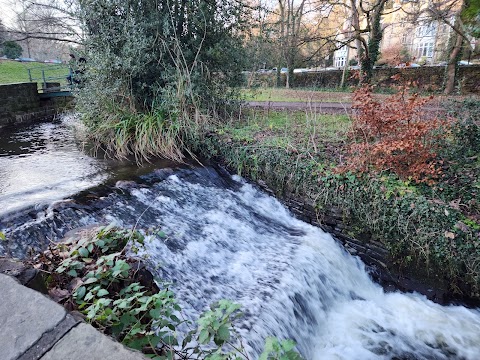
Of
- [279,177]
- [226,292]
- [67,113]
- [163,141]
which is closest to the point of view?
[226,292]

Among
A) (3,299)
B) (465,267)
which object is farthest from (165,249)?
(465,267)

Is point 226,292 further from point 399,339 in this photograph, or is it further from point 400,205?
point 400,205

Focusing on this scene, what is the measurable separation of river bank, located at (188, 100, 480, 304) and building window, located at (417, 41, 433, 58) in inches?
976

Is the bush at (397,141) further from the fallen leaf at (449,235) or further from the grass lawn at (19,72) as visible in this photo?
the grass lawn at (19,72)

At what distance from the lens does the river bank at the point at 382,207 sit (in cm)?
398

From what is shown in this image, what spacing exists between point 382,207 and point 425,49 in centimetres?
2801

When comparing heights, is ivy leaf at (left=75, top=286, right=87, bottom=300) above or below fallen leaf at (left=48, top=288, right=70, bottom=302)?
above

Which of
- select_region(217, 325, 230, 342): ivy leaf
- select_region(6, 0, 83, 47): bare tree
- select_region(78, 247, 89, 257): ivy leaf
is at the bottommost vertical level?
select_region(217, 325, 230, 342): ivy leaf

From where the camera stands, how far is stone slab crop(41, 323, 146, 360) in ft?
4.44

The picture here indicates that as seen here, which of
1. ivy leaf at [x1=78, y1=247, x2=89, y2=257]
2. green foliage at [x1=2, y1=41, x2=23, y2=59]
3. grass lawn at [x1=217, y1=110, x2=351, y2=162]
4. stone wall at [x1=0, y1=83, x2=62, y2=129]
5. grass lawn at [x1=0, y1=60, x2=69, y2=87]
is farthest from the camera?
green foliage at [x1=2, y1=41, x2=23, y2=59]

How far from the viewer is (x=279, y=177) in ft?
18.0

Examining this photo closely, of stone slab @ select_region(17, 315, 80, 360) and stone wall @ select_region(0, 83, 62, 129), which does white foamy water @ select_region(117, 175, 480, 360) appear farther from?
stone wall @ select_region(0, 83, 62, 129)

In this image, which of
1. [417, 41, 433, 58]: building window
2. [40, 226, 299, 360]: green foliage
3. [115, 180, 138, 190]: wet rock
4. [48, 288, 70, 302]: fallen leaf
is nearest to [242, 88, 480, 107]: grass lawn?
[115, 180, 138, 190]: wet rock

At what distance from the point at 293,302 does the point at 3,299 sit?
2580mm
